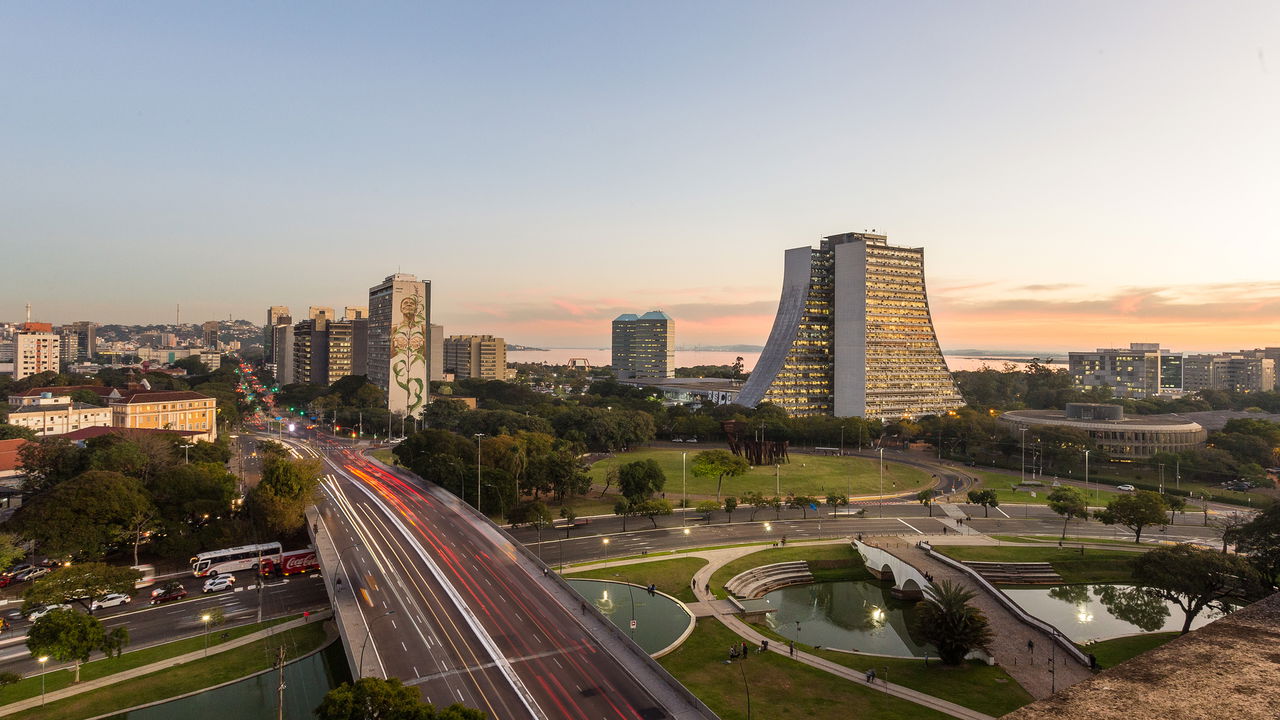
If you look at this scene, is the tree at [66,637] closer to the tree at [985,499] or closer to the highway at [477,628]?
the highway at [477,628]

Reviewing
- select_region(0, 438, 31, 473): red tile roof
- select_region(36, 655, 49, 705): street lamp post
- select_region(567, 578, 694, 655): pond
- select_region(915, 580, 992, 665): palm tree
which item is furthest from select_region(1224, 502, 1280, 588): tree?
select_region(0, 438, 31, 473): red tile roof

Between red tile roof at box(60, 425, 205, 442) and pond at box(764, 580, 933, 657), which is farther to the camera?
red tile roof at box(60, 425, 205, 442)

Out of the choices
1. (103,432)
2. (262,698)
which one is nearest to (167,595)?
(262,698)

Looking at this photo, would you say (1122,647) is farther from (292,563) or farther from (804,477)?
(292,563)

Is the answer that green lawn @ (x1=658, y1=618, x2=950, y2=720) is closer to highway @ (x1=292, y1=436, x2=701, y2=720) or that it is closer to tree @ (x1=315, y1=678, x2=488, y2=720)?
highway @ (x1=292, y1=436, x2=701, y2=720)

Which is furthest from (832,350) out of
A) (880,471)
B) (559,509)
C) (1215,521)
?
(559,509)

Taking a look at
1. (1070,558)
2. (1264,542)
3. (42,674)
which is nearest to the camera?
(42,674)

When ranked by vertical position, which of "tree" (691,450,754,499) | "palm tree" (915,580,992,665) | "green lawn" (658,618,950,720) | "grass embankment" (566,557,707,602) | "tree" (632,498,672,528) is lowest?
"green lawn" (658,618,950,720)
